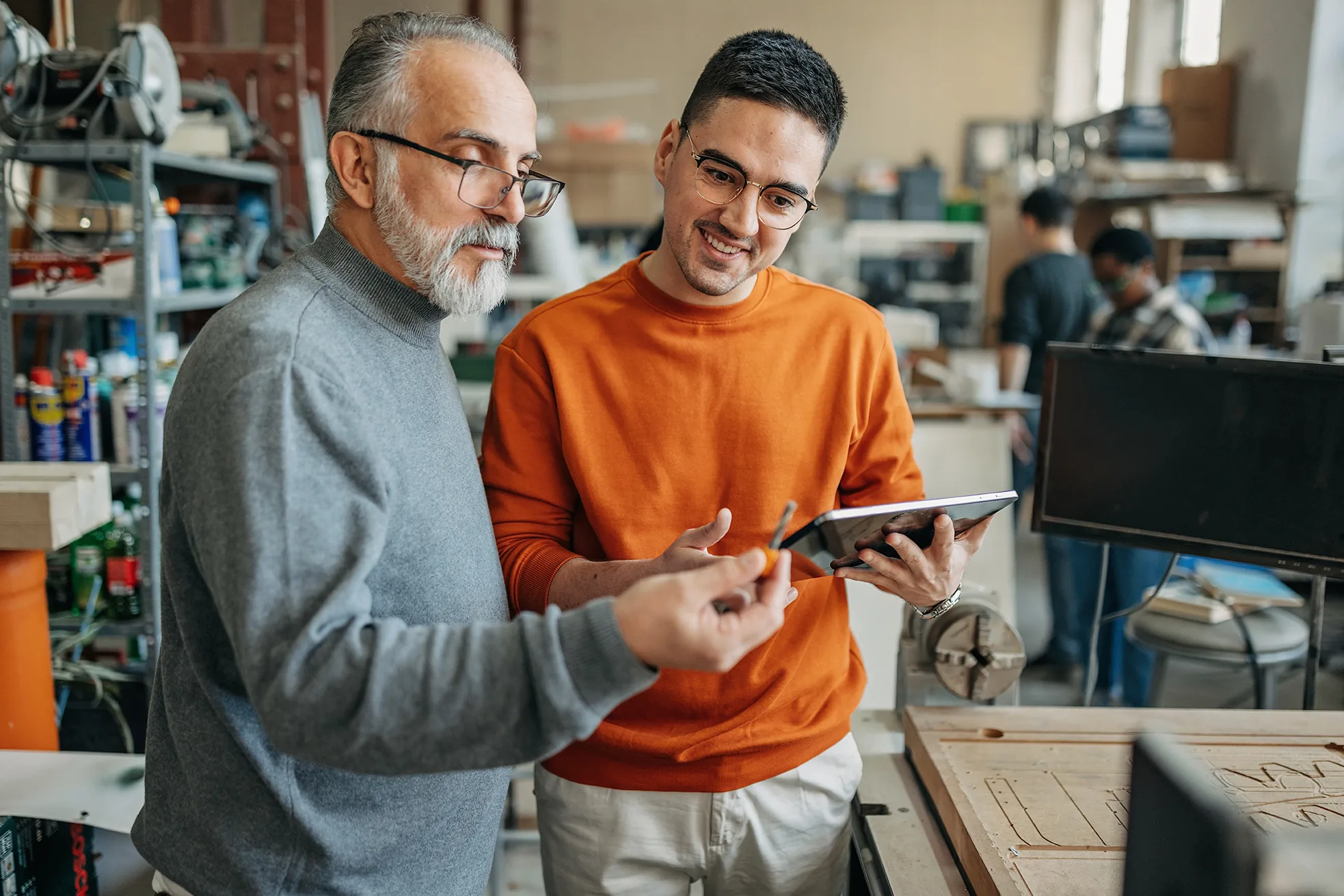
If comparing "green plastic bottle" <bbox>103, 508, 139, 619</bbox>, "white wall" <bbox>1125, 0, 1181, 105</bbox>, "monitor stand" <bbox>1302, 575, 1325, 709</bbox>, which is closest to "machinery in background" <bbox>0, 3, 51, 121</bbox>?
"green plastic bottle" <bbox>103, 508, 139, 619</bbox>

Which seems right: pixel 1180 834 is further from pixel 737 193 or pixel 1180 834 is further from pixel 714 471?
pixel 737 193

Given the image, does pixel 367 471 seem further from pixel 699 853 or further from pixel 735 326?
pixel 699 853

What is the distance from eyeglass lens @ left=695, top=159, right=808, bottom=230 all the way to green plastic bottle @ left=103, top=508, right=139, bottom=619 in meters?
2.05

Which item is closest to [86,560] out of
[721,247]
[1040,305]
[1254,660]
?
[721,247]

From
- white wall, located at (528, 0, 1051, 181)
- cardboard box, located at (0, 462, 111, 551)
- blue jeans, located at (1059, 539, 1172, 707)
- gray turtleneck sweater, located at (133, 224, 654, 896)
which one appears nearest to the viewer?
gray turtleneck sweater, located at (133, 224, 654, 896)

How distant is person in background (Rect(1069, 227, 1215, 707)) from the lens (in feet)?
11.0

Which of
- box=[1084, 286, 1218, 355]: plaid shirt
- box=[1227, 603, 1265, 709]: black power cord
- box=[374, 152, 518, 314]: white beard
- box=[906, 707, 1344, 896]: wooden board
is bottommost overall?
box=[1227, 603, 1265, 709]: black power cord

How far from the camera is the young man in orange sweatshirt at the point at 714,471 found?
1.24 metres

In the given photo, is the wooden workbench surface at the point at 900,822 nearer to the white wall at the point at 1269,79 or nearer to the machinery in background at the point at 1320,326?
the machinery in background at the point at 1320,326

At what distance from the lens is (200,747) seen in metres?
0.98

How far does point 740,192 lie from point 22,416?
2170 millimetres

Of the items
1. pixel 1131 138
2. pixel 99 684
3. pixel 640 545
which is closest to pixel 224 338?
pixel 640 545

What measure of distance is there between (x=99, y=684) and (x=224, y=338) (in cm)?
196

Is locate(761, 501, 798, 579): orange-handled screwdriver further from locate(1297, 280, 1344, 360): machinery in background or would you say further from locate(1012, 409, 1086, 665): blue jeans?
locate(1012, 409, 1086, 665): blue jeans
